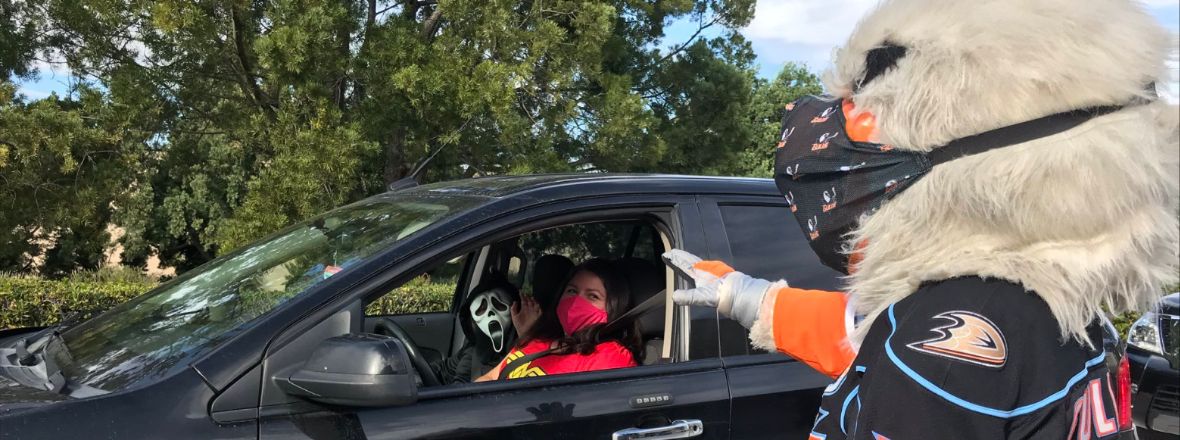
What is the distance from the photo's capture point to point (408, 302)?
5.03 metres

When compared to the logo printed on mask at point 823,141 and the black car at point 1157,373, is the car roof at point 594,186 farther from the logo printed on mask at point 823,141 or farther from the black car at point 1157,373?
the black car at point 1157,373

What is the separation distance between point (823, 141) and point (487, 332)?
2233 mm

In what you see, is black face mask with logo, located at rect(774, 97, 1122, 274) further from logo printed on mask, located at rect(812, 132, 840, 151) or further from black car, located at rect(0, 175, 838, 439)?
black car, located at rect(0, 175, 838, 439)

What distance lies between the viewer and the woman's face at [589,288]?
3.00 meters

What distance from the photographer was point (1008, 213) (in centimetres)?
105

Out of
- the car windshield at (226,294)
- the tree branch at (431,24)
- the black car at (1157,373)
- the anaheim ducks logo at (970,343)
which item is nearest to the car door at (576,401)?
the car windshield at (226,294)

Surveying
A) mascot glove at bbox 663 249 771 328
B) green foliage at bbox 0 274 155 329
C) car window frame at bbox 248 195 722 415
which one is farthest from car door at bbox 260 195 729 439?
green foliage at bbox 0 274 155 329

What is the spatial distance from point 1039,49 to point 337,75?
7621 millimetres

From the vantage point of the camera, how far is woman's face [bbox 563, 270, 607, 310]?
9.85ft

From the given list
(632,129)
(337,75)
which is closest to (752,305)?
(337,75)

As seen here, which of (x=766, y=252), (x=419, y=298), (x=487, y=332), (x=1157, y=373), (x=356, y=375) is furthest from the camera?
(x=1157, y=373)

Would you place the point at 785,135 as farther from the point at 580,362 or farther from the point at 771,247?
the point at 580,362

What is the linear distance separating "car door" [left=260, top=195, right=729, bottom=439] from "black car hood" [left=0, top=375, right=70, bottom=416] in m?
0.45

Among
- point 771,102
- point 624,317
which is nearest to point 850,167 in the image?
point 624,317
